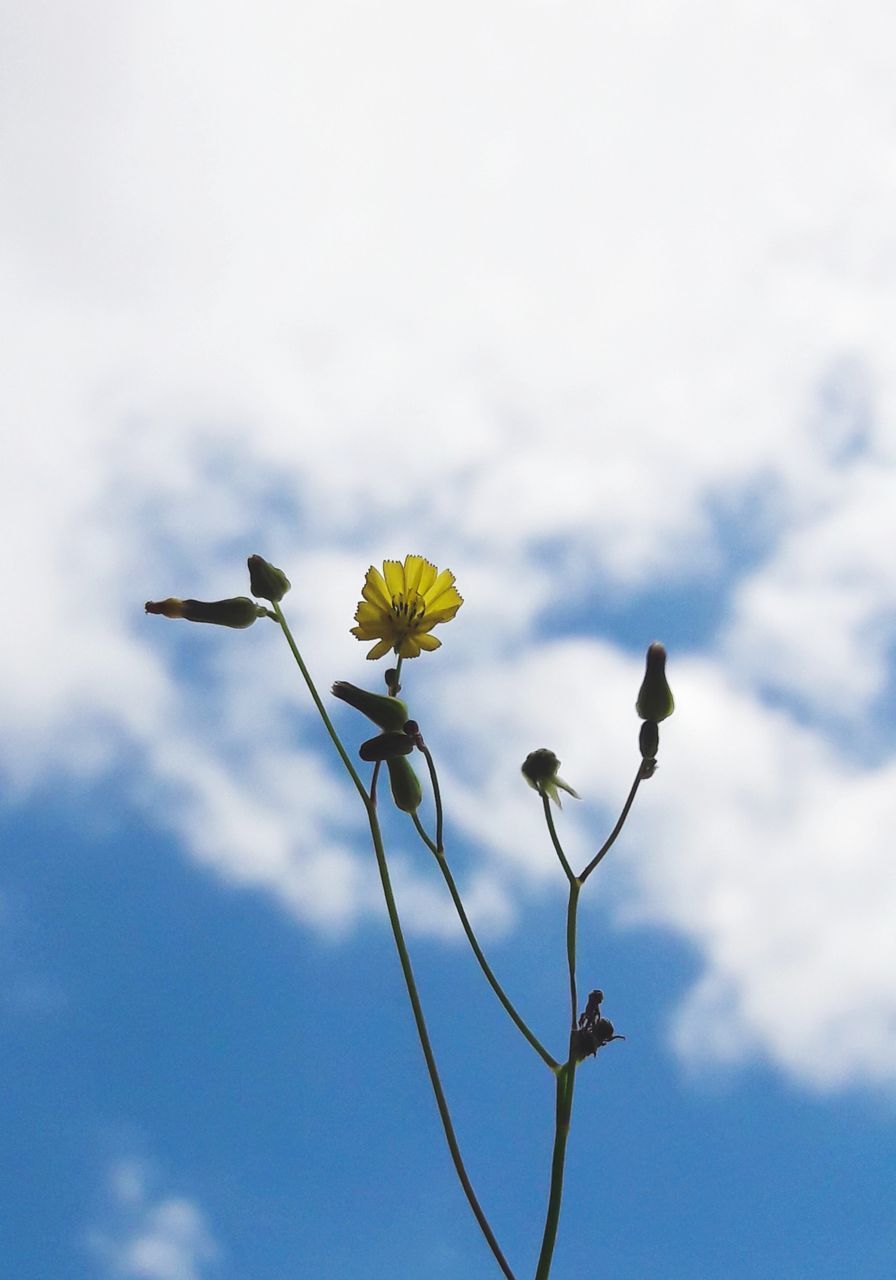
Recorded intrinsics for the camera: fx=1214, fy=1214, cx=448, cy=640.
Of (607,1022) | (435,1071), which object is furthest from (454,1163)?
(607,1022)

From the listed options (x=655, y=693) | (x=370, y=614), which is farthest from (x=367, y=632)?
(x=655, y=693)

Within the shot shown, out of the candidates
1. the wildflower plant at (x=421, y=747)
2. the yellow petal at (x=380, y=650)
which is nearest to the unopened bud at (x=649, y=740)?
the wildflower plant at (x=421, y=747)

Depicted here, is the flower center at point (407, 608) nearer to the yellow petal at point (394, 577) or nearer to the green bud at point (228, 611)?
the yellow petal at point (394, 577)

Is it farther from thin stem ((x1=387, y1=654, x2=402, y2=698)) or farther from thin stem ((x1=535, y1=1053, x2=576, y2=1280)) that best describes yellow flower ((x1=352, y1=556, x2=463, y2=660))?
thin stem ((x1=535, y1=1053, x2=576, y2=1280))

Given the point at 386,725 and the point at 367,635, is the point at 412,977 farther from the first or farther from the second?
the point at 367,635

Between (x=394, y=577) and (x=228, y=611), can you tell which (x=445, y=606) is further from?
(x=228, y=611)
